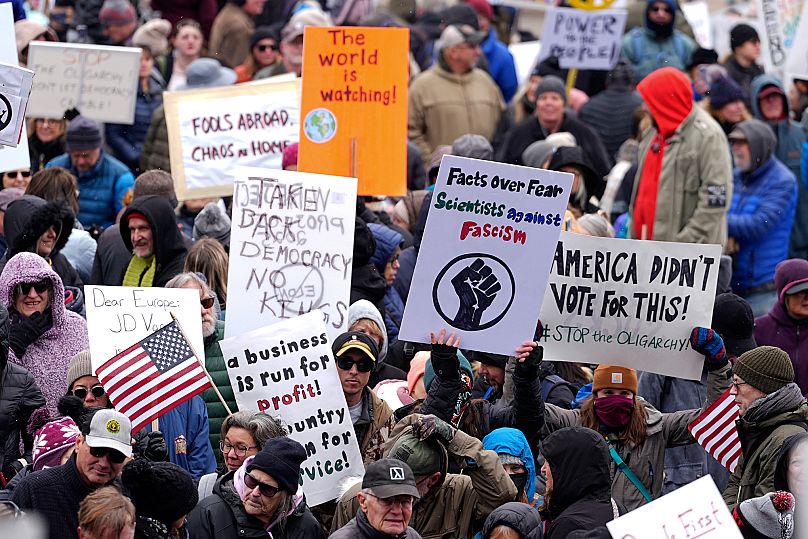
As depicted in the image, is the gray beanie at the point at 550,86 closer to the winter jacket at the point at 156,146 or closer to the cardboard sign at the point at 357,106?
the winter jacket at the point at 156,146

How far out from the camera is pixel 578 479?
23.9 feet

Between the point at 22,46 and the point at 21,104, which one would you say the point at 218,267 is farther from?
the point at 22,46

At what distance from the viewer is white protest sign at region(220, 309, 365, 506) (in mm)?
8562

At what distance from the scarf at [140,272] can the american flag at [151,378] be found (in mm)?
1872

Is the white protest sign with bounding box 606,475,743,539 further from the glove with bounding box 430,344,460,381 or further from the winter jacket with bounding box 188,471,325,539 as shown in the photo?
the glove with bounding box 430,344,460,381

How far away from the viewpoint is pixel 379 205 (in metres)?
12.6

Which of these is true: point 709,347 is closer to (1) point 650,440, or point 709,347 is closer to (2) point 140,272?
(1) point 650,440

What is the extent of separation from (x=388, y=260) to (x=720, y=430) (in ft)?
10.0

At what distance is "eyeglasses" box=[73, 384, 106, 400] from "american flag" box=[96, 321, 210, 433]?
25 cm

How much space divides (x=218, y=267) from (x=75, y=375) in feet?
5.40

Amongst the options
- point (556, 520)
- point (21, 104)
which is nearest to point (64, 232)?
point (21, 104)

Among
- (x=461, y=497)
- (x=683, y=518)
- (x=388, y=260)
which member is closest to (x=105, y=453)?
(x=461, y=497)

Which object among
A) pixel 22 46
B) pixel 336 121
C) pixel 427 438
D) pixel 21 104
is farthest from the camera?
pixel 22 46

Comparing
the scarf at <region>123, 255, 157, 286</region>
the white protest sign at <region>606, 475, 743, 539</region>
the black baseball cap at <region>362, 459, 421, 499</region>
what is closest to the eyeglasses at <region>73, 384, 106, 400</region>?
the scarf at <region>123, 255, 157, 286</region>
